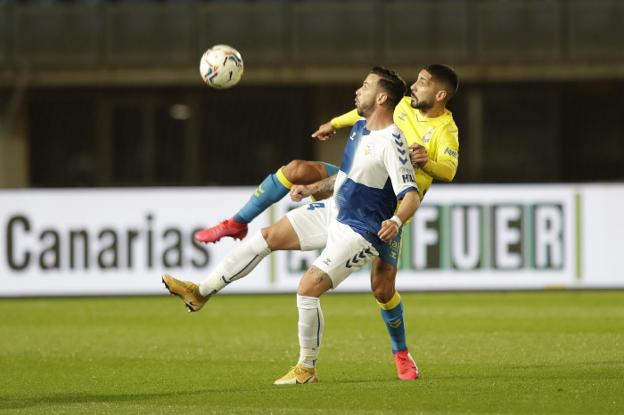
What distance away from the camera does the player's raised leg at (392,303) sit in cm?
959

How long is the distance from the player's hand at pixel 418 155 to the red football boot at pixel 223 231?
1327 millimetres

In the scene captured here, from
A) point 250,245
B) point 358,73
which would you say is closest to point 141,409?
point 250,245

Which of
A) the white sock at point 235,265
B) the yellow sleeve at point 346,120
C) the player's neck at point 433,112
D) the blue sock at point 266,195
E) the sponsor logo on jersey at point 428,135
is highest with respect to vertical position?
the player's neck at point 433,112

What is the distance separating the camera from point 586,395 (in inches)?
341

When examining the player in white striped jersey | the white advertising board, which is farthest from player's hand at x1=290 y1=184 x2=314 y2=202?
the white advertising board

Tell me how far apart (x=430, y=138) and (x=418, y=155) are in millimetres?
470

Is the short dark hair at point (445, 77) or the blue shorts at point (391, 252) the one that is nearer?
the blue shorts at point (391, 252)

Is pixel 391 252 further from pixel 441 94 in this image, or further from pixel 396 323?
pixel 441 94

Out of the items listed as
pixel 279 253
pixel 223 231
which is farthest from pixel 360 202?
pixel 279 253

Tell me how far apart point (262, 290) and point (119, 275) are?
1.73 m

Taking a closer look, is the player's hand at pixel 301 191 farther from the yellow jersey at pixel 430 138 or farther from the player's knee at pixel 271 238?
the yellow jersey at pixel 430 138

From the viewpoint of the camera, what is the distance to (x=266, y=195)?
980 cm

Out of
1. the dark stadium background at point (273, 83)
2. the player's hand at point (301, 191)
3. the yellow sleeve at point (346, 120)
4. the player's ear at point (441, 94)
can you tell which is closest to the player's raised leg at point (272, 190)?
the player's hand at point (301, 191)

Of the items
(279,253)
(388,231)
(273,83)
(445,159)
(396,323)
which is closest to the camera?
(388,231)
